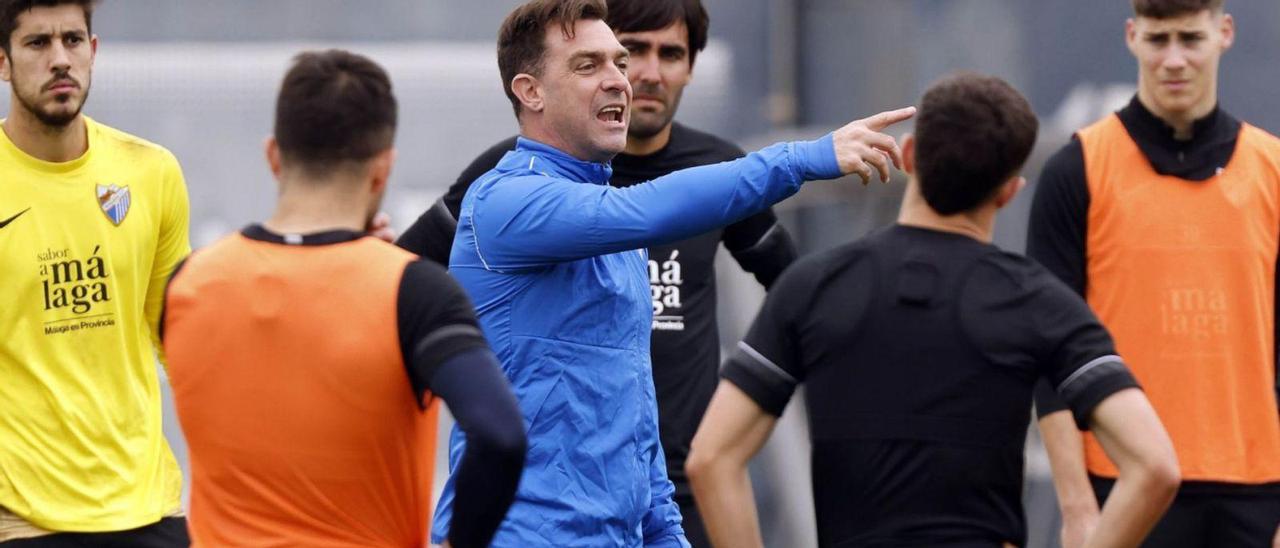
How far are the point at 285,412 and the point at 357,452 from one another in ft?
0.51

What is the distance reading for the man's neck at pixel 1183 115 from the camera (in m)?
6.40

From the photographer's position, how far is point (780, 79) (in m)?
12.5

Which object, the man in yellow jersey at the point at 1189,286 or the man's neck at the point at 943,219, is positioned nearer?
the man's neck at the point at 943,219

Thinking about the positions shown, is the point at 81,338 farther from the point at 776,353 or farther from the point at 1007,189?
the point at 1007,189

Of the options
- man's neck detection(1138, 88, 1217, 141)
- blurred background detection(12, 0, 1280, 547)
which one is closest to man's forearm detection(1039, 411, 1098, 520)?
man's neck detection(1138, 88, 1217, 141)

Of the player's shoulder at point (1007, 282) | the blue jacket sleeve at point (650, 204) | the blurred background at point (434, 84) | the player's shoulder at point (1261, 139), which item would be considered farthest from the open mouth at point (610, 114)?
the blurred background at point (434, 84)

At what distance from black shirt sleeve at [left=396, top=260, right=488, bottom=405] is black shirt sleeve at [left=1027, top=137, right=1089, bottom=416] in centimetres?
266

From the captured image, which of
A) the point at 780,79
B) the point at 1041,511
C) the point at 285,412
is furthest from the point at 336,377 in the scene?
the point at 780,79

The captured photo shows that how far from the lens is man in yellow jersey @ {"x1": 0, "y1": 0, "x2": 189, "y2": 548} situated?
567cm

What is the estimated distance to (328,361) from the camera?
13.1 feet

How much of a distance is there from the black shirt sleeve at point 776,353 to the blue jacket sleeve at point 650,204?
20cm

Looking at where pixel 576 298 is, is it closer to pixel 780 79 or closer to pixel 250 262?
pixel 250 262

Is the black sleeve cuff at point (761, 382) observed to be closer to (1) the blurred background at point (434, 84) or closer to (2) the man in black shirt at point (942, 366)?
(2) the man in black shirt at point (942, 366)

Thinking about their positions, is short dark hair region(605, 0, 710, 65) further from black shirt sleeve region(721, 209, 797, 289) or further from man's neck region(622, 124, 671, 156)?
black shirt sleeve region(721, 209, 797, 289)
